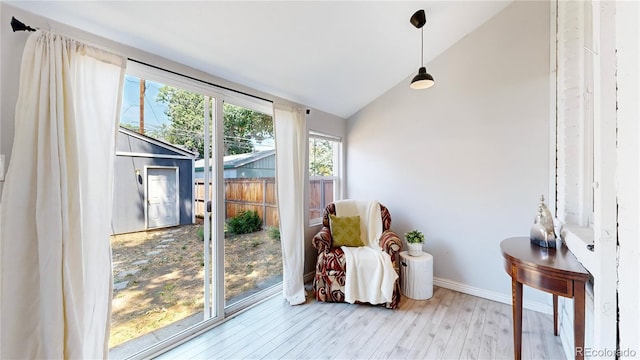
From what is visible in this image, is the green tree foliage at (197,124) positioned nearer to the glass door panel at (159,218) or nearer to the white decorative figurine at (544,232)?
the glass door panel at (159,218)

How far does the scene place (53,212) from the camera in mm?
1298

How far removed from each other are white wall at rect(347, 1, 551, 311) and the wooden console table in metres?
1.05

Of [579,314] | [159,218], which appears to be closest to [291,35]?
[159,218]

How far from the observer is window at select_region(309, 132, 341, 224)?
337 centimetres

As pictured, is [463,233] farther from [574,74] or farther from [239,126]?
[239,126]

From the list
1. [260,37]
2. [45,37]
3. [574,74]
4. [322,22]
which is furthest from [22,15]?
[574,74]

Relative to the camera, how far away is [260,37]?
1986 millimetres

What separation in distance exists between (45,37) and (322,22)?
170 centimetres

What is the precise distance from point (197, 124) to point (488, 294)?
11.1 feet

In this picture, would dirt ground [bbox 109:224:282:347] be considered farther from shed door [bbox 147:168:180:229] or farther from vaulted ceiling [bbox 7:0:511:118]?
vaulted ceiling [bbox 7:0:511:118]

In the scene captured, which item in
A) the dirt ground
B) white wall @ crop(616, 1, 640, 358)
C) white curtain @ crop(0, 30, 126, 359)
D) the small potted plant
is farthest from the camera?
the small potted plant

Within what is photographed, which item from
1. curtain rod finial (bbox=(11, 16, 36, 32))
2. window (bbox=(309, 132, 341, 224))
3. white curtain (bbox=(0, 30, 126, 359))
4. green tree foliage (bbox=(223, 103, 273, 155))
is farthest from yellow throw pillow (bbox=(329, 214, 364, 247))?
curtain rod finial (bbox=(11, 16, 36, 32))

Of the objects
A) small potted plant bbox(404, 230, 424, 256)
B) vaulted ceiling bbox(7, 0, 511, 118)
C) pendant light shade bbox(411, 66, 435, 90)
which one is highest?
vaulted ceiling bbox(7, 0, 511, 118)

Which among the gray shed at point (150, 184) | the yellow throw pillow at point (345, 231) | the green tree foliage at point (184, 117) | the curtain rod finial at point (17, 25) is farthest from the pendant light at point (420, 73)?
the curtain rod finial at point (17, 25)
